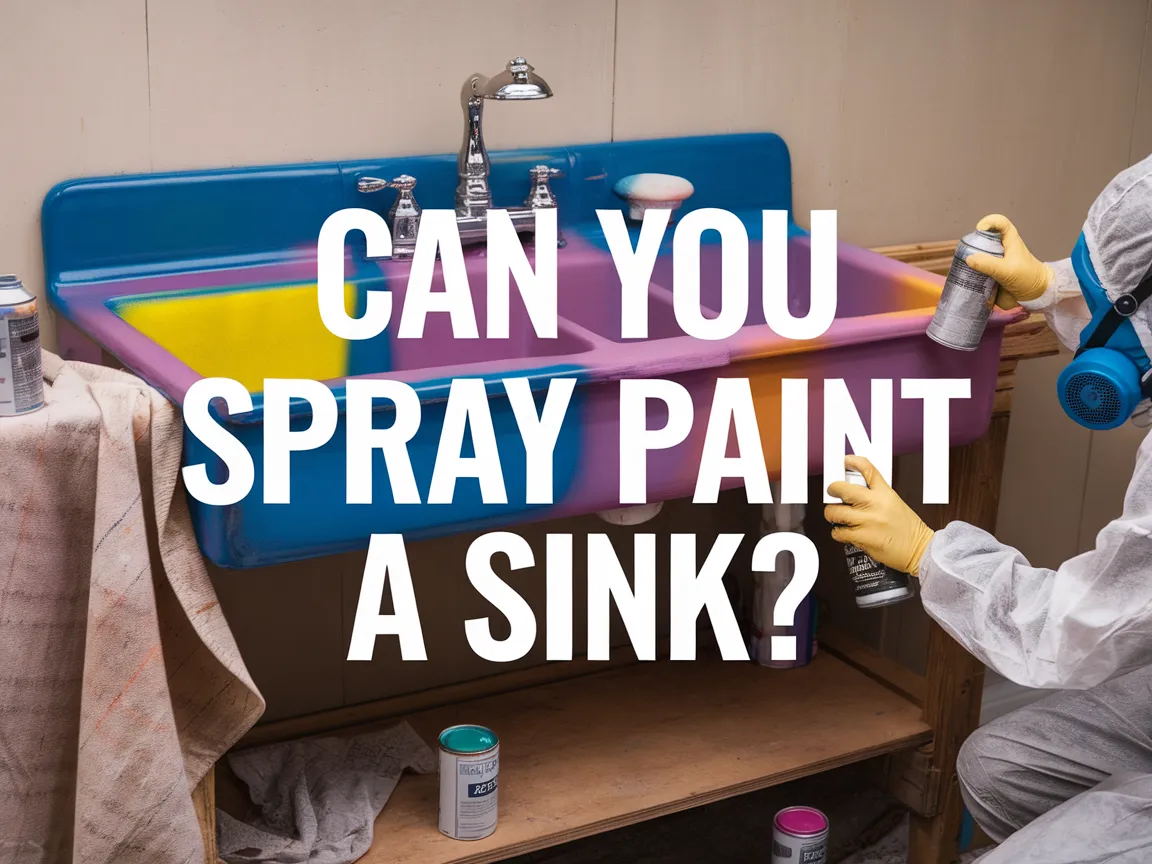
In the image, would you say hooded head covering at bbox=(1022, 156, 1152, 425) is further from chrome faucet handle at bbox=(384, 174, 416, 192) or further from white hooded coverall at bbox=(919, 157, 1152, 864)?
chrome faucet handle at bbox=(384, 174, 416, 192)

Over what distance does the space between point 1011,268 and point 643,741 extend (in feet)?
2.87

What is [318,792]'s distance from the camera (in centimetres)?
188

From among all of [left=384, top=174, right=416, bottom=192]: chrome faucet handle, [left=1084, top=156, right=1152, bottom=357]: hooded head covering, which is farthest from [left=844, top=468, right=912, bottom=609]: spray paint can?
[left=384, top=174, right=416, bottom=192]: chrome faucet handle

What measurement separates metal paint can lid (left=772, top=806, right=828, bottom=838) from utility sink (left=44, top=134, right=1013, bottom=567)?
1.86 ft

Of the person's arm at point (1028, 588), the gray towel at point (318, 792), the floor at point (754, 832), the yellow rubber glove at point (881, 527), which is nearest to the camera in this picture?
the person's arm at point (1028, 588)

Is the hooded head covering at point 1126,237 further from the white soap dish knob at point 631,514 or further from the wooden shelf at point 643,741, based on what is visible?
the wooden shelf at point 643,741

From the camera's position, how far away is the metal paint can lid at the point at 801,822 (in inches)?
77.5

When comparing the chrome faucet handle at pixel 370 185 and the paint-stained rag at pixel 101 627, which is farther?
the chrome faucet handle at pixel 370 185

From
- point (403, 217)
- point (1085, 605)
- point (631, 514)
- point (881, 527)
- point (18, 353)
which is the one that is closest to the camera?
point (18, 353)

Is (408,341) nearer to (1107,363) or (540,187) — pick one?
(540,187)

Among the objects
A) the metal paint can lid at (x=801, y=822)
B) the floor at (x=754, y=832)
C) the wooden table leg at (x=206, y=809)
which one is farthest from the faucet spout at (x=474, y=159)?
the floor at (x=754, y=832)

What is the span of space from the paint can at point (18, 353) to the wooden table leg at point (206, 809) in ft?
1.51

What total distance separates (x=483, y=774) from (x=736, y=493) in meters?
0.82

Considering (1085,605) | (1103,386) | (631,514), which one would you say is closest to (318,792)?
(631,514)
